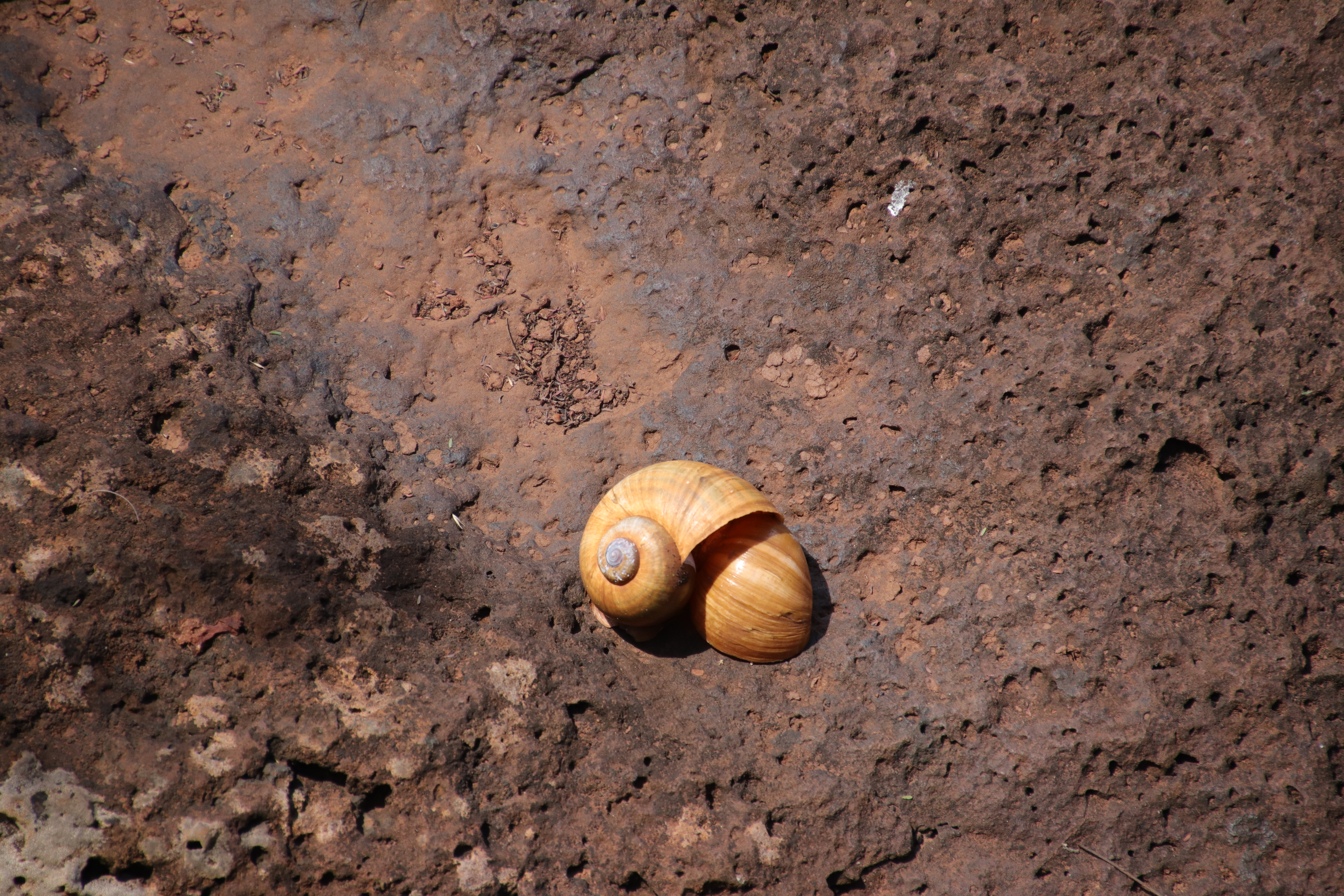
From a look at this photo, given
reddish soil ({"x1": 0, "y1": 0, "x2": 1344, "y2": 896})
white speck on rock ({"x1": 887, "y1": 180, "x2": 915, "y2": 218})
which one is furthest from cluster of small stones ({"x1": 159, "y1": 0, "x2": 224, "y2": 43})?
white speck on rock ({"x1": 887, "y1": 180, "x2": 915, "y2": 218})

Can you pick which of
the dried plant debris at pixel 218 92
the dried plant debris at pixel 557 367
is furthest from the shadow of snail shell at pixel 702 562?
the dried plant debris at pixel 218 92

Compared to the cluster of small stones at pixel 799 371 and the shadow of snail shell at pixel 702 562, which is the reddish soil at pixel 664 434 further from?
the shadow of snail shell at pixel 702 562

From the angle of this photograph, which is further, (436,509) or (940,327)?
(940,327)

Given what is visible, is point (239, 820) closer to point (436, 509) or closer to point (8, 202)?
point (436, 509)

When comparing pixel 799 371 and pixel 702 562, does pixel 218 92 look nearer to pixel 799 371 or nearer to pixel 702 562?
pixel 799 371

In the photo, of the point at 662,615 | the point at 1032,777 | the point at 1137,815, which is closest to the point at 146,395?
the point at 662,615
